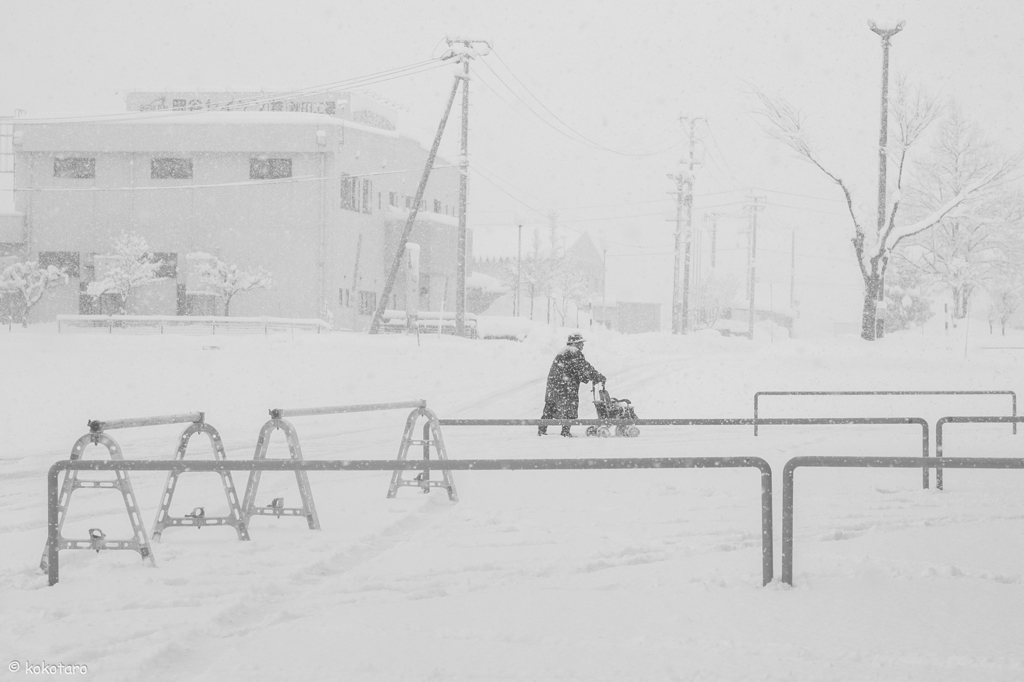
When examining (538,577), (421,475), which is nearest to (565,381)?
(421,475)

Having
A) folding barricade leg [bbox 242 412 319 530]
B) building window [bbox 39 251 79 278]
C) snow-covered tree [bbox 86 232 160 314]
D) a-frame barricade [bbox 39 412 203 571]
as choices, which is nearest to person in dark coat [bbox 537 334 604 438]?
folding barricade leg [bbox 242 412 319 530]

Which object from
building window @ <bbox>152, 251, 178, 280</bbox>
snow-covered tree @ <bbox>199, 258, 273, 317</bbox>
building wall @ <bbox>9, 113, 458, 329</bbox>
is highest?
building wall @ <bbox>9, 113, 458, 329</bbox>

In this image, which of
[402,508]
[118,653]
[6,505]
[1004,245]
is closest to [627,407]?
[402,508]

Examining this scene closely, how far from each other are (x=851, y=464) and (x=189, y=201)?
42.4 m

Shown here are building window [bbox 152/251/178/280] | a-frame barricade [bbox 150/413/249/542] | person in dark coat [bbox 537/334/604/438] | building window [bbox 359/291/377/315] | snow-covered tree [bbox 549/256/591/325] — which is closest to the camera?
a-frame barricade [bbox 150/413/249/542]

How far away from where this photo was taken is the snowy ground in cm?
487

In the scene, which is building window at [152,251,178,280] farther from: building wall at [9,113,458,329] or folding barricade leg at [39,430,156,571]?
folding barricade leg at [39,430,156,571]

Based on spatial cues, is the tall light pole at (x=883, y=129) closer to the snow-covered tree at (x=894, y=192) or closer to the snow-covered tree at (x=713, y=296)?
the snow-covered tree at (x=894, y=192)

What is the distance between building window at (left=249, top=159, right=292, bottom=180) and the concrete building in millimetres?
45

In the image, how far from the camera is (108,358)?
2531cm

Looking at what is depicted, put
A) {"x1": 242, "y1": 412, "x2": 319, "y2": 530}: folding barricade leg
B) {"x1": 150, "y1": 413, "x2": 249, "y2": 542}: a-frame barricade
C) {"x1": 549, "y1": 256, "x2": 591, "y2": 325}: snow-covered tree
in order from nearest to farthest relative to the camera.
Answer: {"x1": 150, "y1": 413, "x2": 249, "y2": 542}: a-frame barricade → {"x1": 242, "y1": 412, "x2": 319, "y2": 530}: folding barricade leg → {"x1": 549, "y1": 256, "x2": 591, "y2": 325}: snow-covered tree

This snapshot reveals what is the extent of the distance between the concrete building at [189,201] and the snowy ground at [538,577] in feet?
94.9

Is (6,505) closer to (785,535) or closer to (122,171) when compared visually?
(785,535)

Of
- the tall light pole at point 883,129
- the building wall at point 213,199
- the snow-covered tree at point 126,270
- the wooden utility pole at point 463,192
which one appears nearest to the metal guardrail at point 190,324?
the snow-covered tree at point 126,270
